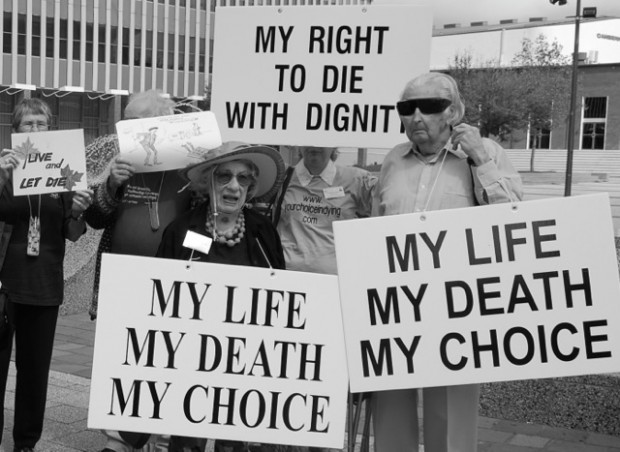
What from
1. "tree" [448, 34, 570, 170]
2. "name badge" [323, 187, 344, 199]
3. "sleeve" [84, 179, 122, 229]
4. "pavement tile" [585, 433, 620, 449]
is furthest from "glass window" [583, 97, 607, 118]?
"sleeve" [84, 179, 122, 229]

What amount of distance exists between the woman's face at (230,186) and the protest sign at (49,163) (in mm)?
864

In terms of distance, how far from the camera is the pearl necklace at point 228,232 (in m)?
3.54

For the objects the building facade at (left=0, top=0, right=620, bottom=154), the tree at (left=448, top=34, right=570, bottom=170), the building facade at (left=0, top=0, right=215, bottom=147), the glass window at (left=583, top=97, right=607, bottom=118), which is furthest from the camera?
the glass window at (left=583, top=97, right=607, bottom=118)

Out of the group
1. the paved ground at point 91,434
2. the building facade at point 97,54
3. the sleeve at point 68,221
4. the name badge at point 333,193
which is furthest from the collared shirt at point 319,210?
the building facade at point 97,54

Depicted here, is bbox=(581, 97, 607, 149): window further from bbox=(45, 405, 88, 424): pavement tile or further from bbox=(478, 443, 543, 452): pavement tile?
bbox=(45, 405, 88, 424): pavement tile

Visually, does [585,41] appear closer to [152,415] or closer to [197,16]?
[197,16]

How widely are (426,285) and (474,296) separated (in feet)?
0.57

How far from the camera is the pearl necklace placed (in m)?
3.54

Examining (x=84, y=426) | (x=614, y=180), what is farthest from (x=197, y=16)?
(x=84, y=426)

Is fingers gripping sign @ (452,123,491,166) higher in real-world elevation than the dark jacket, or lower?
higher

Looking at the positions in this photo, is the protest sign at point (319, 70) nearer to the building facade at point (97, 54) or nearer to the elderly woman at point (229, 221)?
the elderly woman at point (229, 221)

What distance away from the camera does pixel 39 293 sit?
428cm

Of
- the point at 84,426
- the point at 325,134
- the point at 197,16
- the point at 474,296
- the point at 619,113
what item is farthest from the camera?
the point at 619,113

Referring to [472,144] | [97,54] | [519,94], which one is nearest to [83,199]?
[472,144]
